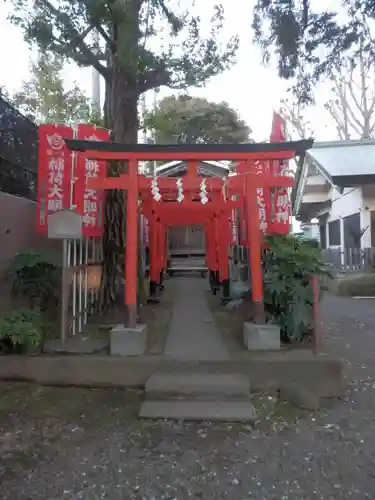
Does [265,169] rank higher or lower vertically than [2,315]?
higher

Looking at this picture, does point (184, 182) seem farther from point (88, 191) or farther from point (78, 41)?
point (78, 41)

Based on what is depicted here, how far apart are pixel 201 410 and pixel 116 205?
437 centimetres

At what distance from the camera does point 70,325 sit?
6625mm

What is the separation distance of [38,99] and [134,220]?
16.8 meters

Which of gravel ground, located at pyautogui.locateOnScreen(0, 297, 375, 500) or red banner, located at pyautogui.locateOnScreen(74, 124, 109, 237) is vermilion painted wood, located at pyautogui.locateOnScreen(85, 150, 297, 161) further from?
gravel ground, located at pyautogui.locateOnScreen(0, 297, 375, 500)

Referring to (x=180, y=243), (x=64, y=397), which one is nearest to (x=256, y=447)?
(x=64, y=397)

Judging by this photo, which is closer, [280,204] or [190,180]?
[190,180]

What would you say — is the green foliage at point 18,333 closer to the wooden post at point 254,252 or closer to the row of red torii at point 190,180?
the row of red torii at point 190,180

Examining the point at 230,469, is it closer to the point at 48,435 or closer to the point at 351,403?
the point at 48,435

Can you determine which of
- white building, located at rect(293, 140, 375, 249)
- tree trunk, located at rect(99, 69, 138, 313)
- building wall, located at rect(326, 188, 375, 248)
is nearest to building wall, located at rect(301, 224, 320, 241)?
white building, located at rect(293, 140, 375, 249)

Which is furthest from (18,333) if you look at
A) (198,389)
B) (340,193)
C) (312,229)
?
(312,229)

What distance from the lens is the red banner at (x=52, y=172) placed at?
22.7 feet

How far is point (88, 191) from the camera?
7109 mm

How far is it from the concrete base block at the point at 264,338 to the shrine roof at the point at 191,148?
220 centimetres
